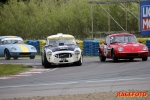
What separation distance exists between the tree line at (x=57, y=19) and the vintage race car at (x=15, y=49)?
16.2m

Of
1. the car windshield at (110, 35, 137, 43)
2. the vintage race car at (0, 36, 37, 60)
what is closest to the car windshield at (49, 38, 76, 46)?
the car windshield at (110, 35, 137, 43)

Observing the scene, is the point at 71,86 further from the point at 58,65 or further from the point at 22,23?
the point at 22,23

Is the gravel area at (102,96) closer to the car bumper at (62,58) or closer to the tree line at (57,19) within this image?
the car bumper at (62,58)

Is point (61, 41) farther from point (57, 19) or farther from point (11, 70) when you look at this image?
point (57, 19)

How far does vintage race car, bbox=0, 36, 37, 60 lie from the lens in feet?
102

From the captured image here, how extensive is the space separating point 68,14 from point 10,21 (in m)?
7.61

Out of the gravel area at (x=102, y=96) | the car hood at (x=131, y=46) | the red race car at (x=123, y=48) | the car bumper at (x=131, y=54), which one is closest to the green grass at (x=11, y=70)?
the red race car at (x=123, y=48)

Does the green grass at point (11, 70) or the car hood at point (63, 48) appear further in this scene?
the car hood at point (63, 48)

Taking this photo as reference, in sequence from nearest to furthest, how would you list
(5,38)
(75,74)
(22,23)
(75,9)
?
(75,74) → (5,38) → (75,9) → (22,23)

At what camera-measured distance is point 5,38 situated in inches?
1282

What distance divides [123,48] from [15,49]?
9444 millimetres

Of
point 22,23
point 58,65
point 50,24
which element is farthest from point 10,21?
point 58,65

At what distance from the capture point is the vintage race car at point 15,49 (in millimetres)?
30984

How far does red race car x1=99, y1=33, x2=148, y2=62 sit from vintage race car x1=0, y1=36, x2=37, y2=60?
688 cm
